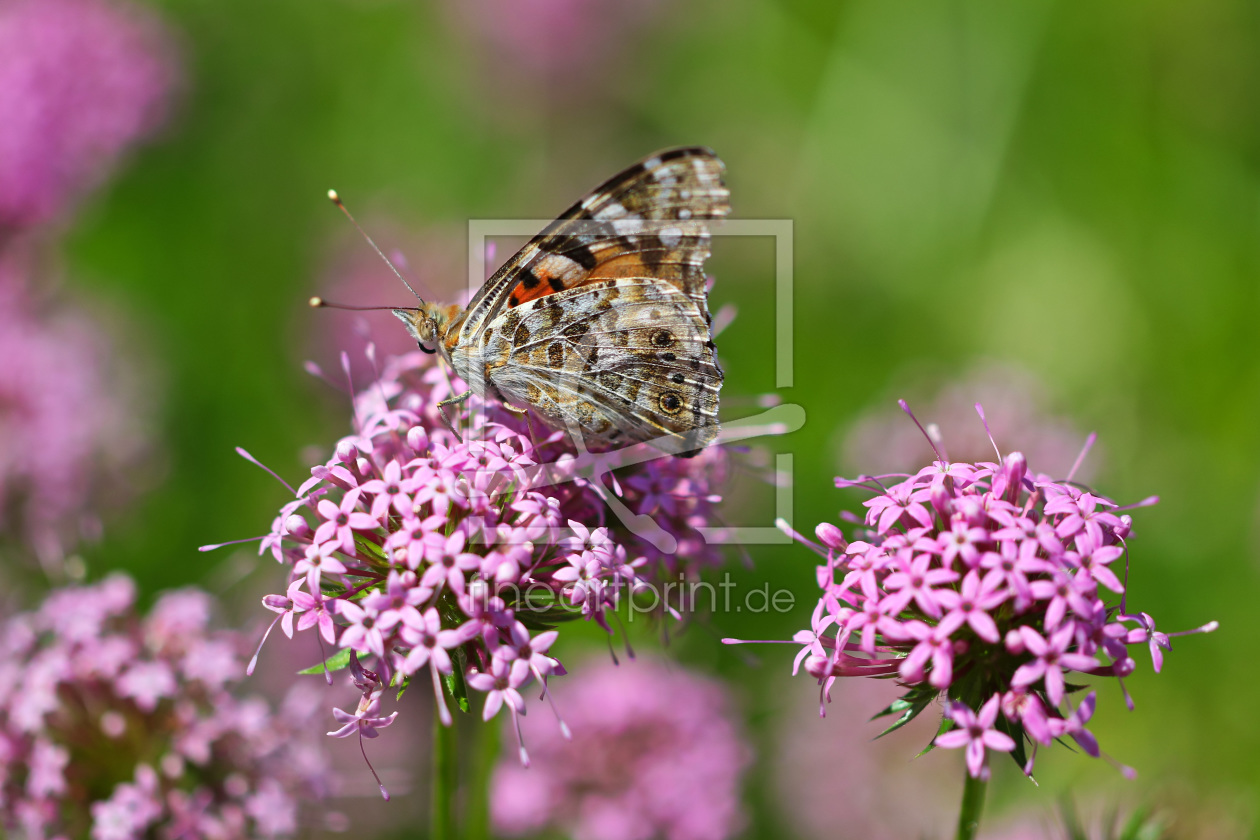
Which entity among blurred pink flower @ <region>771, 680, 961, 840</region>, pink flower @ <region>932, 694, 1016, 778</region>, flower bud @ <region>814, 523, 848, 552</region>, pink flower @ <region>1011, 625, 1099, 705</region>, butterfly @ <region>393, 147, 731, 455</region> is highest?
butterfly @ <region>393, 147, 731, 455</region>

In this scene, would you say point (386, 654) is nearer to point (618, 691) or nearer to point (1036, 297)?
point (618, 691)

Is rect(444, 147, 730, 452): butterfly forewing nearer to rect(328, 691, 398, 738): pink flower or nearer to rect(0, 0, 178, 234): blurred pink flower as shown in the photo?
rect(328, 691, 398, 738): pink flower

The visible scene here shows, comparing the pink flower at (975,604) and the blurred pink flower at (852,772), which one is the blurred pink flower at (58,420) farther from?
the pink flower at (975,604)

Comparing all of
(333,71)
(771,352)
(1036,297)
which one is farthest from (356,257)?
(1036,297)

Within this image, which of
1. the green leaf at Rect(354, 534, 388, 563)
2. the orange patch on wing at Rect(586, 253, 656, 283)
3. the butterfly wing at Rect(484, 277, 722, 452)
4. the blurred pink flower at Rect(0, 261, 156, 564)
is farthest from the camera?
the blurred pink flower at Rect(0, 261, 156, 564)

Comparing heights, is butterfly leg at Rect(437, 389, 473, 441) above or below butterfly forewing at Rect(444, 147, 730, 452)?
below

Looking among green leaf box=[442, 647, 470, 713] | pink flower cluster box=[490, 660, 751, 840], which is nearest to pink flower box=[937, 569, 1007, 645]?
green leaf box=[442, 647, 470, 713]

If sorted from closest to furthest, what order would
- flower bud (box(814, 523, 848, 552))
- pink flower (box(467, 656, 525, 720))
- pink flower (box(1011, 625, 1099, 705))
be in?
pink flower (box(1011, 625, 1099, 705))
pink flower (box(467, 656, 525, 720))
flower bud (box(814, 523, 848, 552))
